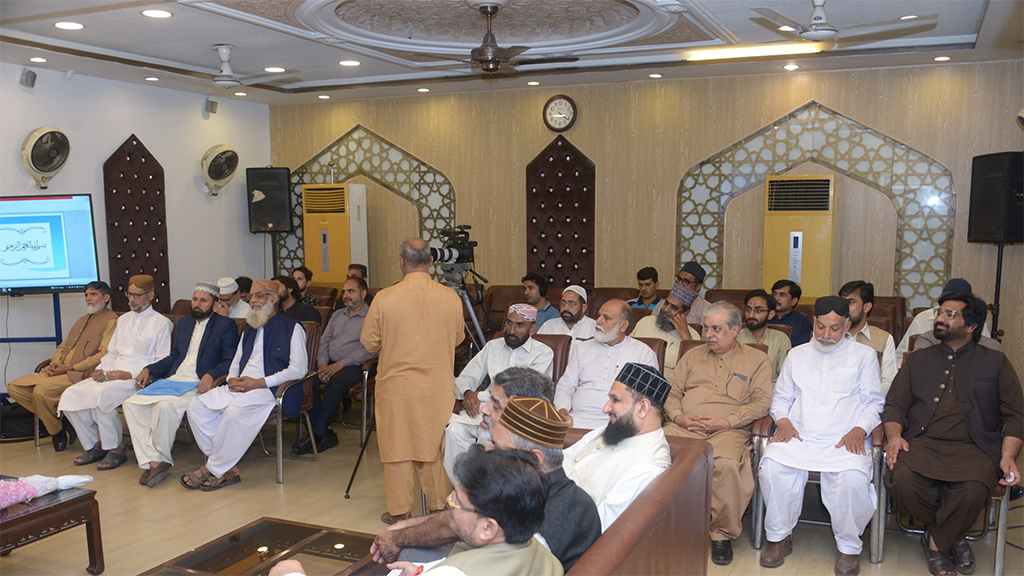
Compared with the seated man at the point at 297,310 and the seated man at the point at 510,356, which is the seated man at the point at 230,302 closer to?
the seated man at the point at 297,310

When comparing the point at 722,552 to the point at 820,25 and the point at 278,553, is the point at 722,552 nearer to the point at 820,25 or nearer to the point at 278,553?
the point at 278,553

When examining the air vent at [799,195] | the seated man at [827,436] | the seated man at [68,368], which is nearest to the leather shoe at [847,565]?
the seated man at [827,436]

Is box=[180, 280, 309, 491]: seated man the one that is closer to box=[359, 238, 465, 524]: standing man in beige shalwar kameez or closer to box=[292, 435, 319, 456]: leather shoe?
box=[292, 435, 319, 456]: leather shoe

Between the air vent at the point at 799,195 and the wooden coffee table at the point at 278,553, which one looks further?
the air vent at the point at 799,195

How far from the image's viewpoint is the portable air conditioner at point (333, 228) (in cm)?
855

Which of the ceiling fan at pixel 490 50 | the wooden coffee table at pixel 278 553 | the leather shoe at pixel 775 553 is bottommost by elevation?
the leather shoe at pixel 775 553

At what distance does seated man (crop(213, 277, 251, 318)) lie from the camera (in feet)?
20.0

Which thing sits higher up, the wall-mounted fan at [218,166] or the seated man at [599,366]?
the wall-mounted fan at [218,166]

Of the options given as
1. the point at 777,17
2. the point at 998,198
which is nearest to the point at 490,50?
the point at 777,17

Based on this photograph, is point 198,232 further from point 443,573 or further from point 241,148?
point 443,573

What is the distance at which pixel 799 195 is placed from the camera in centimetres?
696

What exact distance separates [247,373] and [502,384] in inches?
105

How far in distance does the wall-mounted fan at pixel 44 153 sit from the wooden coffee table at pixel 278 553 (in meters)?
4.98

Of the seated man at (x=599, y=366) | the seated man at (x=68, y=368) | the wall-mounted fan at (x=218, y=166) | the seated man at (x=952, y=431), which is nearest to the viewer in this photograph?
the seated man at (x=952, y=431)
